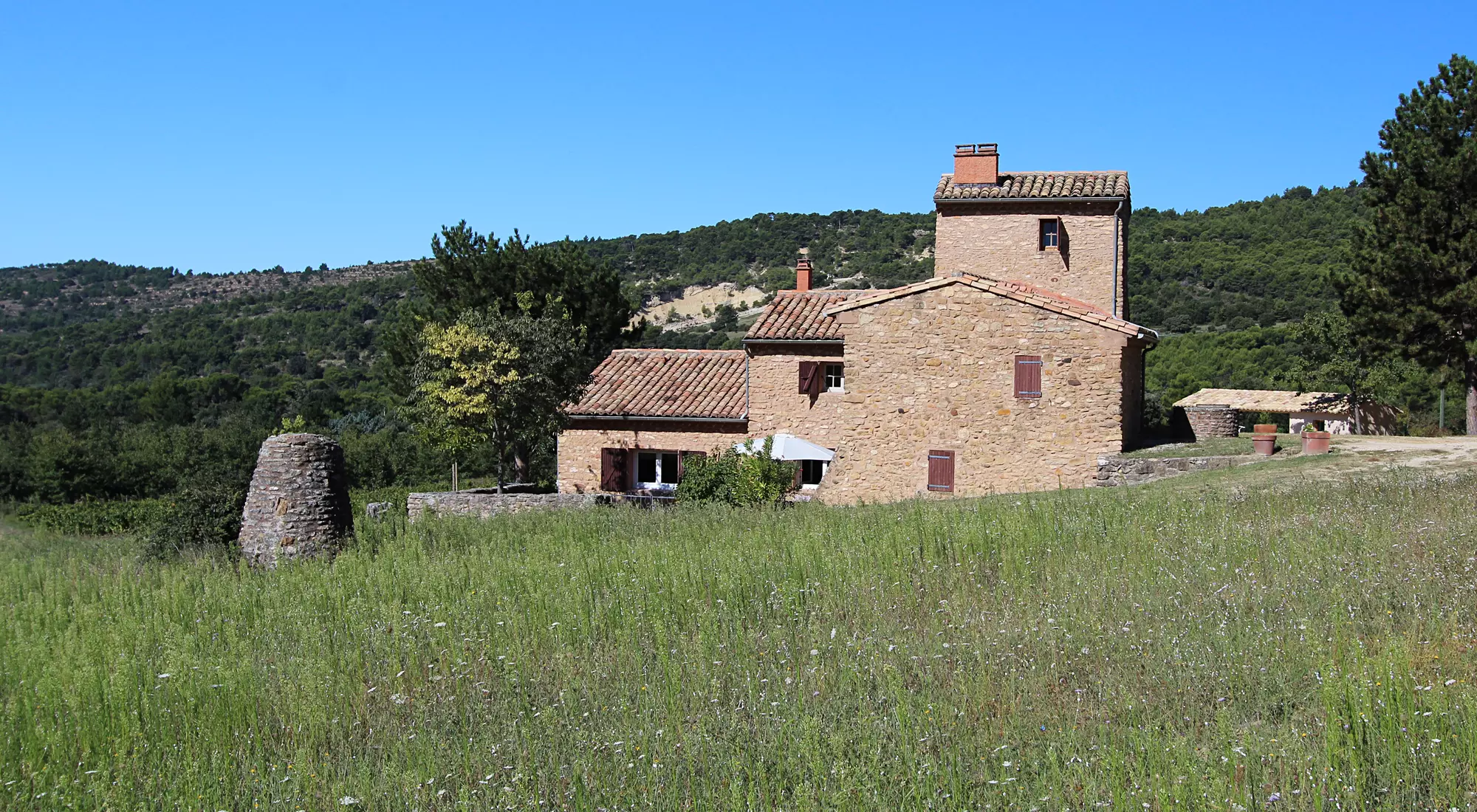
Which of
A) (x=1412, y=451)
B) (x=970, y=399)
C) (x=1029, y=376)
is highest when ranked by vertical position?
(x=1029, y=376)

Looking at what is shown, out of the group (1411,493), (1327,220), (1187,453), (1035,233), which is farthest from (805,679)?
(1327,220)

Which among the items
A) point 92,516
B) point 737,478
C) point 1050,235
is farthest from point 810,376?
point 92,516

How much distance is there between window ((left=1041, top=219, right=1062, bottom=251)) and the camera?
77.2 ft

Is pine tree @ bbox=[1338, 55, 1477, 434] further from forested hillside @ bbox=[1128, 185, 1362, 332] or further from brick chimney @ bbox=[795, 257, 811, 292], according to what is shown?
forested hillside @ bbox=[1128, 185, 1362, 332]

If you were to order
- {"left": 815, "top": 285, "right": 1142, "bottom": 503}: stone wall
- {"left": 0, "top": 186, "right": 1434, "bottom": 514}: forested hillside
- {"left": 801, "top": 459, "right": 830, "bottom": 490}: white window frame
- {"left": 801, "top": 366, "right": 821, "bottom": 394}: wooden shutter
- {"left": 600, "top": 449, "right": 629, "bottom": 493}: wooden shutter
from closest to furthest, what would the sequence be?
{"left": 815, "top": 285, "right": 1142, "bottom": 503}: stone wall → {"left": 801, "top": 459, "right": 830, "bottom": 490}: white window frame → {"left": 801, "top": 366, "right": 821, "bottom": 394}: wooden shutter → {"left": 600, "top": 449, "right": 629, "bottom": 493}: wooden shutter → {"left": 0, "top": 186, "right": 1434, "bottom": 514}: forested hillside

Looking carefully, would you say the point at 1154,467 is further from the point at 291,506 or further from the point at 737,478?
the point at 291,506

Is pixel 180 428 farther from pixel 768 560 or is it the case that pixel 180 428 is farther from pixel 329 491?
pixel 768 560

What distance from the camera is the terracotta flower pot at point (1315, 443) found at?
16.8 m

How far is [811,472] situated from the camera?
2373 centimetres

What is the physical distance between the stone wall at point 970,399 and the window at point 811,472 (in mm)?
2040

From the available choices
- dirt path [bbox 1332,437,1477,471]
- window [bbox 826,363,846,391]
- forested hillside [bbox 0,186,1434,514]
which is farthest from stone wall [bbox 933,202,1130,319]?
forested hillside [bbox 0,186,1434,514]

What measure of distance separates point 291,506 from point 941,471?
1143 centimetres

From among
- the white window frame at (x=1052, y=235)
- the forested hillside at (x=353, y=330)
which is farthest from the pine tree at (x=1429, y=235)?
the white window frame at (x=1052, y=235)

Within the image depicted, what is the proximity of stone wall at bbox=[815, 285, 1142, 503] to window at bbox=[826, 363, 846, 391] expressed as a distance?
7.50 feet
